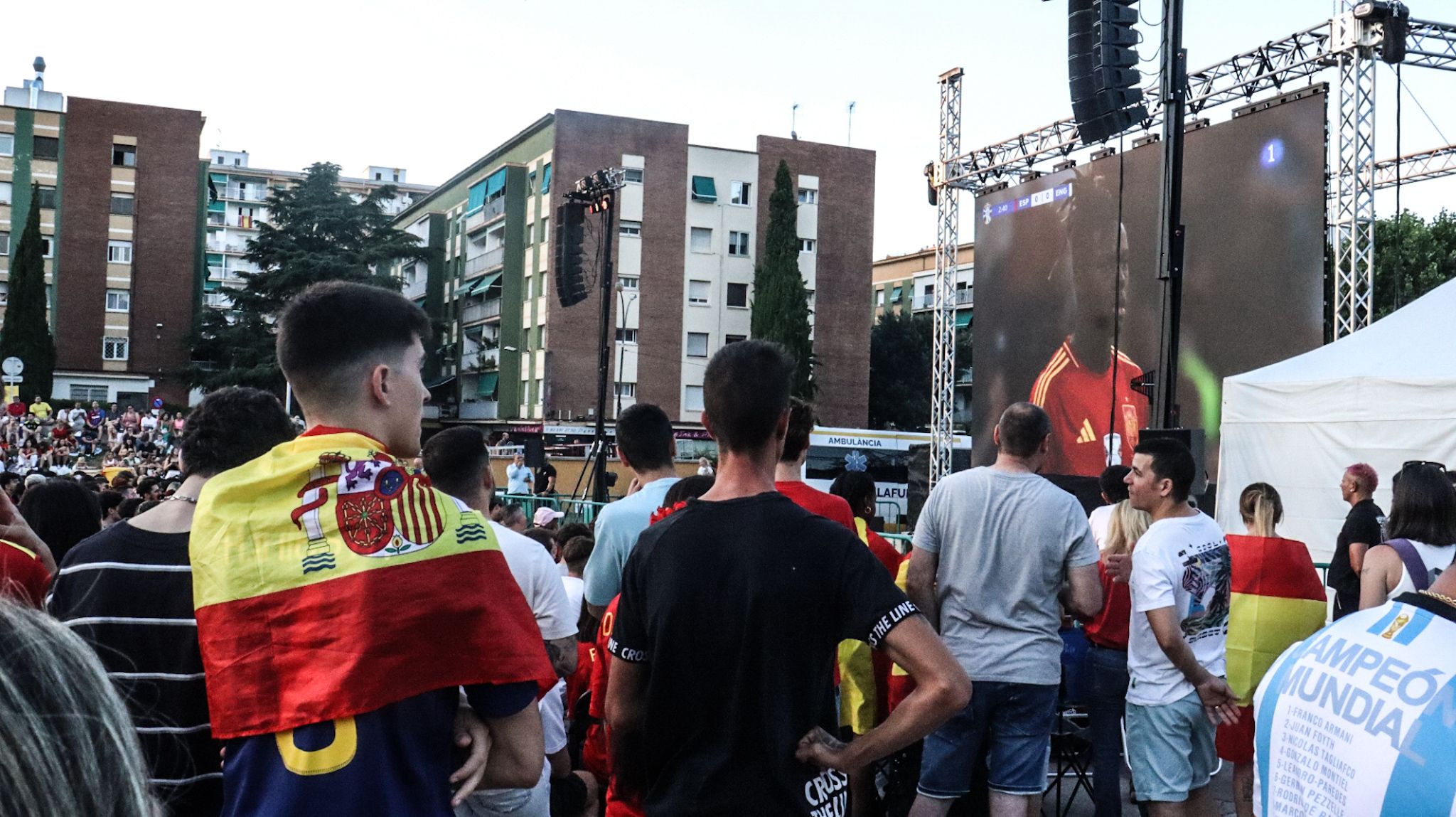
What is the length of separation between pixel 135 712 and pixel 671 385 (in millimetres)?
44838

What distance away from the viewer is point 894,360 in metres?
54.4

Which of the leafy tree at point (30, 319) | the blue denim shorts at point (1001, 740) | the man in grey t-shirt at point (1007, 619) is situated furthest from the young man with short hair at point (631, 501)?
the leafy tree at point (30, 319)

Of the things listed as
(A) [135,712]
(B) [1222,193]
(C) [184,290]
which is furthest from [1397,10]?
(C) [184,290]

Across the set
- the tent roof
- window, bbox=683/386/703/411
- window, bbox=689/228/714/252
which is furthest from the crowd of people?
window, bbox=689/228/714/252

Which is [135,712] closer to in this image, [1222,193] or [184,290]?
[1222,193]

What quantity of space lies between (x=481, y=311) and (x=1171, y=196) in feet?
157

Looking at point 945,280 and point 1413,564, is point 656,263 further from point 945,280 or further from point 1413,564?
point 1413,564

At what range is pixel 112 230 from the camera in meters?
53.6

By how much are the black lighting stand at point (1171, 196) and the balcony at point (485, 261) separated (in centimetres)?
4400

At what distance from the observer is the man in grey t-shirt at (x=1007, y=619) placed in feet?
14.3

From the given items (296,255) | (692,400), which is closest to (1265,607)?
(692,400)

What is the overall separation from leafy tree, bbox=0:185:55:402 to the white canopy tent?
48.5 meters

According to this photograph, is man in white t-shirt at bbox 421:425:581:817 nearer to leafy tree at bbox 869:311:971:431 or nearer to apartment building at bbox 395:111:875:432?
apartment building at bbox 395:111:875:432

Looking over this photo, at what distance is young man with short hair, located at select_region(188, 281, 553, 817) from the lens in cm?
178
